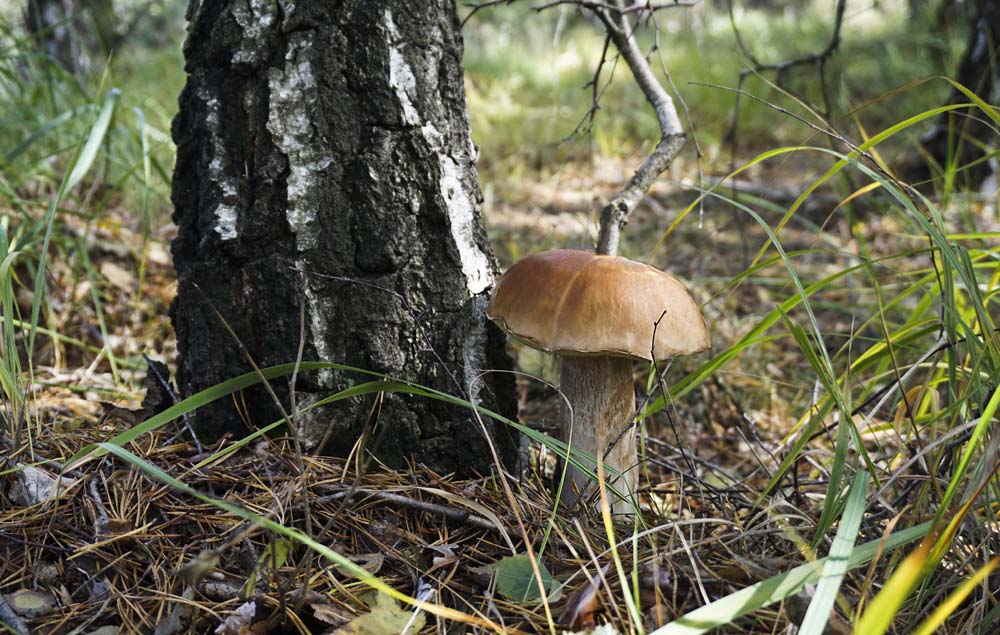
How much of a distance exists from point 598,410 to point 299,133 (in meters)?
0.95

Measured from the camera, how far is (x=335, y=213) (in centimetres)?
165

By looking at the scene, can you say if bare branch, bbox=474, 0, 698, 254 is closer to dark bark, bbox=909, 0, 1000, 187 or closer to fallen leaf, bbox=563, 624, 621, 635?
fallen leaf, bbox=563, 624, 621, 635

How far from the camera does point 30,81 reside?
A: 140 inches

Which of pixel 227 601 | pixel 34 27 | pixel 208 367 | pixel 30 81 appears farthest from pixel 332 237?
pixel 34 27

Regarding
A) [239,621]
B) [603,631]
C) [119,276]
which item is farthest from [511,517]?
[119,276]

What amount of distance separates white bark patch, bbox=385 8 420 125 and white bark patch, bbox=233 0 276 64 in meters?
0.27

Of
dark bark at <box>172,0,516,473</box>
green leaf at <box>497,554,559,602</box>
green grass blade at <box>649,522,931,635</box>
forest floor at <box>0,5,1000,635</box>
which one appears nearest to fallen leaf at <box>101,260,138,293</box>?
forest floor at <box>0,5,1000,635</box>

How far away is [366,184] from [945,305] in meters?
1.25

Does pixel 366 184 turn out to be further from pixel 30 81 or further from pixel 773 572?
pixel 30 81

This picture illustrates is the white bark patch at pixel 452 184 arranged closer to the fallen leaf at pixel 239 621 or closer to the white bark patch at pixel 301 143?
the white bark patch at pixel 301 143

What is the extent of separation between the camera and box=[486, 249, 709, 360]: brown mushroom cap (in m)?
1.41

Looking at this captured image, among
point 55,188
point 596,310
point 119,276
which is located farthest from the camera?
point 55,188

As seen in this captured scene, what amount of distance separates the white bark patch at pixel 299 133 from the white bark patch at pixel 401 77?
178 millimetres

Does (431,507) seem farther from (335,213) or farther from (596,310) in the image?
(335,213)
